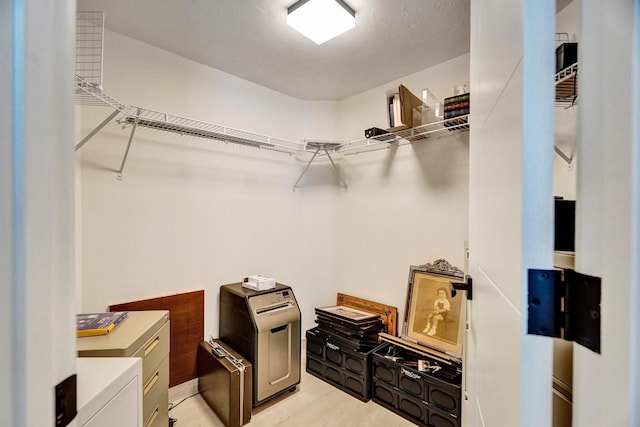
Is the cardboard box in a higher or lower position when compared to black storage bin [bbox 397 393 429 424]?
higher

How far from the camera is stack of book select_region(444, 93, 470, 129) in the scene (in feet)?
5.70

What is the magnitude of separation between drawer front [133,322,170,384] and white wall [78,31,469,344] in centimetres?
56

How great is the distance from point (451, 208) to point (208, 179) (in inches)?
79.4

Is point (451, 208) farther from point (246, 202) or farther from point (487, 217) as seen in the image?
point (246, 202)

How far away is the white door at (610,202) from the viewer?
0.34 meters

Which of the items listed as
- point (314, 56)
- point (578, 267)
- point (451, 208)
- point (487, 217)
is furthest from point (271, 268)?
point (578, 267)

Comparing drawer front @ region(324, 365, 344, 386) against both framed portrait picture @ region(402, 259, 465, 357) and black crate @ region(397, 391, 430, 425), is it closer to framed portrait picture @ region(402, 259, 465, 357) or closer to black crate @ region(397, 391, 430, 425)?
black crate @ region(397, 391, 430, 425)

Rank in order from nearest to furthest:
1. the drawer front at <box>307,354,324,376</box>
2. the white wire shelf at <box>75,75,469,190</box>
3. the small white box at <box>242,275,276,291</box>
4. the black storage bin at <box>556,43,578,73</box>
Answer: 1. the black storage bin at <box>556,43,578,73</box>
2. the white wire shelf at <box>75,75,469,190</box>
3. the small white box at <box>242,275,276,291</box>
4. the drawer front at <box>307,354,324,376</box>

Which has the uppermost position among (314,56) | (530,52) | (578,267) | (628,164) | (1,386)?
(314,56)

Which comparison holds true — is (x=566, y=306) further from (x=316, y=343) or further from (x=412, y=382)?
(x=316, y=343)

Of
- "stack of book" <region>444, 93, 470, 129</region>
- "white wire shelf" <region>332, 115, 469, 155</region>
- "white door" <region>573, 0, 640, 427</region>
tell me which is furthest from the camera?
"white wire shelf" <region>332, 115, 469, 155</region>

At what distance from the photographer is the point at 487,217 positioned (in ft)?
2.41

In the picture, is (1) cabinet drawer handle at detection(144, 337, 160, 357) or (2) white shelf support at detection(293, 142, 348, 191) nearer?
(1) cabinet drawer handle at detection(144, 337, 160, 357)

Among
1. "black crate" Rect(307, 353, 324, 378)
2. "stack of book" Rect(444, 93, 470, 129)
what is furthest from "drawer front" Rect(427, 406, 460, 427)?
"stack of book" Rect(444, 93, 470, 129)
